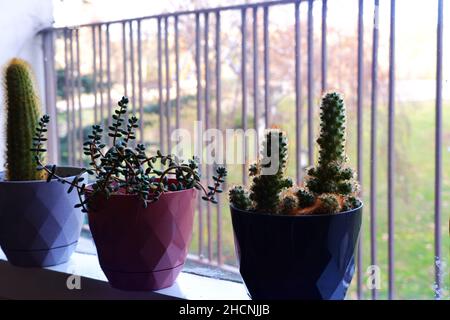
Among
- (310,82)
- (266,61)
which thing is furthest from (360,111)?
(266,61)

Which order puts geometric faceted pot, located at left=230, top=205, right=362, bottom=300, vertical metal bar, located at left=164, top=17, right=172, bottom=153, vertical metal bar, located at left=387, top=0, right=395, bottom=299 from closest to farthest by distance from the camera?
geometric faceted pot, located at left=230, top=205, right=362, bottom=300 → vertical metal bar, located at left=387, top=0, right=395, bottom=299 → vertical metal bar, located at left=164, top=17, right=172, bottom=153

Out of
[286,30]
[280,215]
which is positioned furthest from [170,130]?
[280,215]

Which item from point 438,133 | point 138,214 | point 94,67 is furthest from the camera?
point 94,67

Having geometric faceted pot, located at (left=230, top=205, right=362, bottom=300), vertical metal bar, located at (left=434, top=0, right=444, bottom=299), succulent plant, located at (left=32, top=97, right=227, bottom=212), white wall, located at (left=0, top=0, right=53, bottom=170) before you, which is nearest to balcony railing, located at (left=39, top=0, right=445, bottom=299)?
→ vertical metal bar, located at (left=434, top=0, right=444, bottom=299)

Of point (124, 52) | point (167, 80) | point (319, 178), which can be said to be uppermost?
point (124, 52)

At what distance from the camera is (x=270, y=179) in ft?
2.95

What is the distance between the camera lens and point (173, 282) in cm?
108

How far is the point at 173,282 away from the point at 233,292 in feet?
0.38

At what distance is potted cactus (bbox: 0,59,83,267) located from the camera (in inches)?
44.9

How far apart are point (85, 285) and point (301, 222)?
528 millimetres

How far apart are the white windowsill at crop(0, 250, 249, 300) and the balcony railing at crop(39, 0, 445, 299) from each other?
1.63 feet

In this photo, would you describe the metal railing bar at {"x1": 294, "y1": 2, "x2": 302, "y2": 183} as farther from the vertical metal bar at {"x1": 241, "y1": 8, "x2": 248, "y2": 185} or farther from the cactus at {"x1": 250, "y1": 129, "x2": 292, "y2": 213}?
the cactus at {"x1": 250, "y1": 129, "x2": 292, "y2": 213}

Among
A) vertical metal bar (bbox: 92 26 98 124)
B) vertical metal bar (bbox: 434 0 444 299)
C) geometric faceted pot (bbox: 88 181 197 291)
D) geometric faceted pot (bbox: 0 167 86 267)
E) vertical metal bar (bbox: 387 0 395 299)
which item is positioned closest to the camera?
geometric faceted pot (bbox: 88 181 197 291)

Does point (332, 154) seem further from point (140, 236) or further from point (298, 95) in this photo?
point (298, 95)
